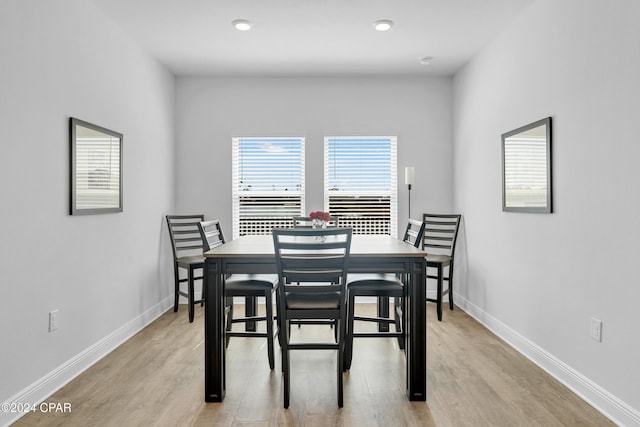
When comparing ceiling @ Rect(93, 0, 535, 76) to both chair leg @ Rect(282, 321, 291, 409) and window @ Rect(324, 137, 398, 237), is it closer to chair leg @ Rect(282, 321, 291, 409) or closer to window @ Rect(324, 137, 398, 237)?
window @ Rect(324, 137, 398, 237)

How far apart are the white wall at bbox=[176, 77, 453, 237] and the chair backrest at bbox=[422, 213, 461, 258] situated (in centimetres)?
22

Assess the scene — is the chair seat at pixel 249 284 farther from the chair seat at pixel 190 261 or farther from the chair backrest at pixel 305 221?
the chair seat at pixel 190 261

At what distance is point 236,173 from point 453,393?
11.1 feet

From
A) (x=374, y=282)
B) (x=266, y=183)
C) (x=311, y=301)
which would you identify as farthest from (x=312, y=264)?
(x=266, y=183)

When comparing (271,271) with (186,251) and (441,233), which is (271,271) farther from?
(441,233)

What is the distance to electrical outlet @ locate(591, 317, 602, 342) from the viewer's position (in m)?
2.36

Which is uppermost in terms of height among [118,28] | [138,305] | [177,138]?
[118,28]

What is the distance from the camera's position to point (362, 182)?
16.3 feet

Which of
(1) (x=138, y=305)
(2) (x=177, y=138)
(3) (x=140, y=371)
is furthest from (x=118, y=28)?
(3) (x=140, y=371)

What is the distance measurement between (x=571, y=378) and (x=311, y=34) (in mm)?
3205

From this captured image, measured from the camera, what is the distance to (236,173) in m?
4.94

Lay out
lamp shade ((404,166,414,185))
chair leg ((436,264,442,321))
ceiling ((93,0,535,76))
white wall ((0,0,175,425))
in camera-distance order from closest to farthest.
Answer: white wall ((0,0,175,425)) → ceiling ((93,0,535,76)) → chair leg ((436,264,442,321)) → lamp shade ((404,166,414,185))

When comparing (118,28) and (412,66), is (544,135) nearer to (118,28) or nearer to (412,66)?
(412,66)

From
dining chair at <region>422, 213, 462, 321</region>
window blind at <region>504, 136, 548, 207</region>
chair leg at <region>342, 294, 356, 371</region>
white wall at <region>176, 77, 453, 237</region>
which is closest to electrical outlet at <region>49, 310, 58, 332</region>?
chair leg at <region>342, 294, 356, 371</region>
